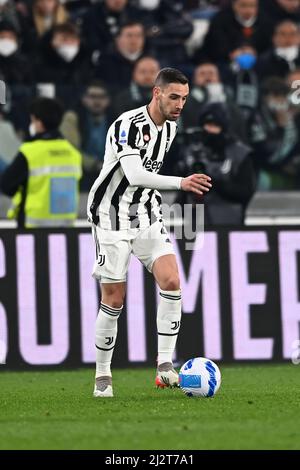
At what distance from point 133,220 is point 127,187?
0.77 ft

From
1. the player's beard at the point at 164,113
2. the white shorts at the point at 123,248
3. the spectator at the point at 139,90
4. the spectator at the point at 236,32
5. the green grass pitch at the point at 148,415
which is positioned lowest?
the green grass pitch at the point at 148,415

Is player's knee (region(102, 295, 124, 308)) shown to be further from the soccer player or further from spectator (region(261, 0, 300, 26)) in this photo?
spectator (region(261, 0, 300, 26))

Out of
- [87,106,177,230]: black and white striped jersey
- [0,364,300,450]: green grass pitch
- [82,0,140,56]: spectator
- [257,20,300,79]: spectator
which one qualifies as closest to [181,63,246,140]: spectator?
[257,20,300,79]: spectator

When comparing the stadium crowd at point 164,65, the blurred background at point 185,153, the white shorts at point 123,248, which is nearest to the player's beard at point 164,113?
the white shorts at point 123,248

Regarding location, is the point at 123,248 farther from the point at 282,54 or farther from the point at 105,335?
the point at 282,54

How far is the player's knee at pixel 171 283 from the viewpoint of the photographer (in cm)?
900

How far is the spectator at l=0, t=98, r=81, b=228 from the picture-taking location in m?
12.3

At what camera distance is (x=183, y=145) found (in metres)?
13.2

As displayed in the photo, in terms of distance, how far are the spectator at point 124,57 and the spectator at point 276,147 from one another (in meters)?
1.75

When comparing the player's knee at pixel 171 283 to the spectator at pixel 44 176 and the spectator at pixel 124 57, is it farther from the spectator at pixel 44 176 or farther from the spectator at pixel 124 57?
the spectator at pixel 124 57

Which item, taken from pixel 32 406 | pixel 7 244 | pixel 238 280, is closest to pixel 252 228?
pixel 238 280

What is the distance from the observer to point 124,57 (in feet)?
52.3

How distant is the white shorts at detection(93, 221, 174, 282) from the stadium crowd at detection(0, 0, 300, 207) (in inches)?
155
